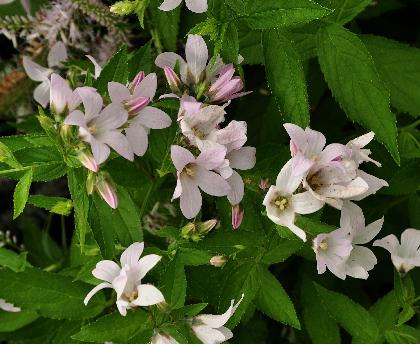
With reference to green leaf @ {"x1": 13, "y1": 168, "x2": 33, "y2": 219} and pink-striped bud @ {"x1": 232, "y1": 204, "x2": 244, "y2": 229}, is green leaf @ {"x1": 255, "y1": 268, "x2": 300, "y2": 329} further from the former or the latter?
green leaf @ {"x1": 13, "y1": 168, "x2": 33, "y2": 219}

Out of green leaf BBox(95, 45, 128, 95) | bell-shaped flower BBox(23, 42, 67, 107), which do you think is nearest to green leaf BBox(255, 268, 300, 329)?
green leaf BBox(95, 45, 128, 95)

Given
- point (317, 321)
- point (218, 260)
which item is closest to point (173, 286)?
point (218, 260)

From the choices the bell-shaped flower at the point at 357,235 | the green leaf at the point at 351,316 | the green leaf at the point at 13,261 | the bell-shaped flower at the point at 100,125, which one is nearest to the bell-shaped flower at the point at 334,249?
the bell-shaped flower at the point at 357,235

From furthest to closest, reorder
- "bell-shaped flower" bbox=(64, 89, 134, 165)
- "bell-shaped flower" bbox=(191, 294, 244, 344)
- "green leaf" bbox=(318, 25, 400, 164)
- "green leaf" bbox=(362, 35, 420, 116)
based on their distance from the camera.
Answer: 1. "green leaf" bbox=(362, 35, 420, 116)
2. "green leaf" bbox=(318, 25, 400, 164)
3. "bell-shaped flower" bbox=(191, 294, 244, 344)
4. "bell-shaped flower" bbox=(64, 89, 134, 165)

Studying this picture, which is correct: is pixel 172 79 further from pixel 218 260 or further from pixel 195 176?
pixel 218 260

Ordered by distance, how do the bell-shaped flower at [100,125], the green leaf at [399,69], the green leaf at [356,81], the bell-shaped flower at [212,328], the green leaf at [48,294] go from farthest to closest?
the green leaf at [399,69] < the green leaf at [48,294] < the green leaf at [356,81] < the bell-shaped flower at [212,328] < the bell-shaped flower at [100,125]

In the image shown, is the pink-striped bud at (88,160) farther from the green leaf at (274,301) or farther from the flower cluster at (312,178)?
the green leaf at (274,301)
